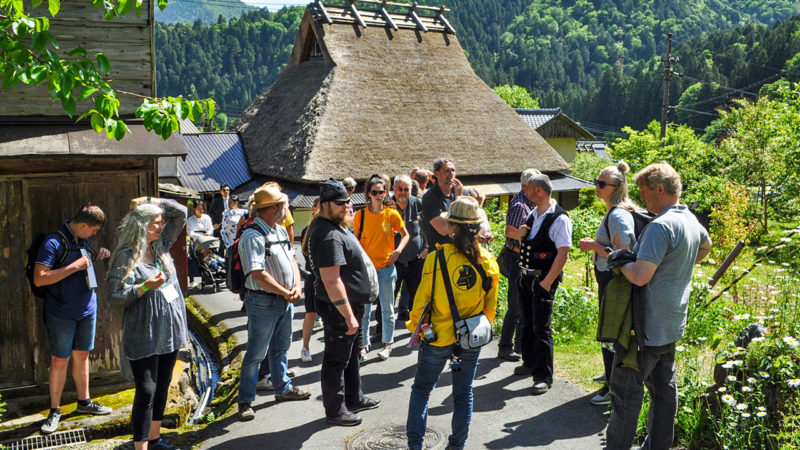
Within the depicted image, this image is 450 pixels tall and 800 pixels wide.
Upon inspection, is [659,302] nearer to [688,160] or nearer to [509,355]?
[509,355]

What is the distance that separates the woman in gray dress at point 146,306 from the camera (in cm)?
439

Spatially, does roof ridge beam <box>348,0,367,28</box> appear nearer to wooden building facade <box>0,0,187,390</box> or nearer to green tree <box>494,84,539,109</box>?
wooden building facade <box>0,0,187,390</box>

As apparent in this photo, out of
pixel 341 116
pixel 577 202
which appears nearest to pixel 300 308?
pixel 341 116

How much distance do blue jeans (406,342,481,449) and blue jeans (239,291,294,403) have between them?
4.60ft

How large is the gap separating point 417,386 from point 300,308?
197 inches

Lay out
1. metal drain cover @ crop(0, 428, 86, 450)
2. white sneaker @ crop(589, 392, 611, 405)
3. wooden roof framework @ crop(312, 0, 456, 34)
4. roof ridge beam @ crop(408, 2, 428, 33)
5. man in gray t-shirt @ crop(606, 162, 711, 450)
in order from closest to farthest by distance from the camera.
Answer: man in gray t-shirt @ crop(606, 162, 711, 450) < metal drain cover @ crop(0, 428, 86, 450) < white sneaker @ crop(589, 392, 611, 405) < wooden roof framework @ crop(312, 0, 456, 34) < roof ridge beam @ crop(408, 2, 428, 33)

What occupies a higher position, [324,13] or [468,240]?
[324,13]

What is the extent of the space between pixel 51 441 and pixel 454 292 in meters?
3.56

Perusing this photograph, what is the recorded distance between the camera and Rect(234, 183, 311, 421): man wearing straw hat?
503 cm

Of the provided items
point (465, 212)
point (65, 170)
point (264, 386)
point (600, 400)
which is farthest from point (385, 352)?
point (65, 170)

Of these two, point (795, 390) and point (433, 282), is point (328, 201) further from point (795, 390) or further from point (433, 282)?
point (795, 390)

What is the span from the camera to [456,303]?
14.4 feet

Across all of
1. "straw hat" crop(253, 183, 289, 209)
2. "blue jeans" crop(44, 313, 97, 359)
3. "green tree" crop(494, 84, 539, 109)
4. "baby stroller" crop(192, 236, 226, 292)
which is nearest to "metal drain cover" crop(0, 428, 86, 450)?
"blue jeans" crop(44, 313, 97, 359)

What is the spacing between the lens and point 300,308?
925cm
